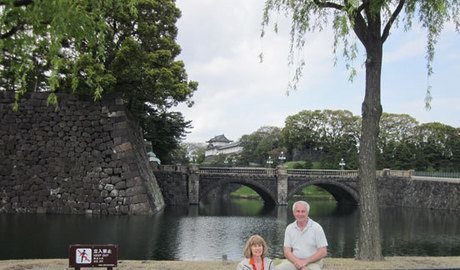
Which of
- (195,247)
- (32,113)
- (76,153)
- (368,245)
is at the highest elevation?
(32,113)

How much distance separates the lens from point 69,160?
84.4 feet

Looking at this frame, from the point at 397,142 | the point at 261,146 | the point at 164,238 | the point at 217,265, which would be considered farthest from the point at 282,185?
the point at 261,146

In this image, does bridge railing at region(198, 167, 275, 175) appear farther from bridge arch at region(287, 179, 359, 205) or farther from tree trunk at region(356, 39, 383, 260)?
tree trunk at region(356, 39, 383, 260)

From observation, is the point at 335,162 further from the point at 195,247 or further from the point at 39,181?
the point at 195,247

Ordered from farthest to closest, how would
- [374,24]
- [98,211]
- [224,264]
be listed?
1. [98,211]
2. [374,24]
3. [224,264]

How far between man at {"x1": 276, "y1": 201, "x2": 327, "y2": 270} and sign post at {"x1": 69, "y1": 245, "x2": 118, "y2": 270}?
3.10m

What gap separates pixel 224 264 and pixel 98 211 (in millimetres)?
16587

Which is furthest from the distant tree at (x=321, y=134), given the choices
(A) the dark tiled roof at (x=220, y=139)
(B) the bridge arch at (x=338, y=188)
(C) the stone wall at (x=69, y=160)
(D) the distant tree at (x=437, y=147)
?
(C) the stone wall at (x=69, y=160)

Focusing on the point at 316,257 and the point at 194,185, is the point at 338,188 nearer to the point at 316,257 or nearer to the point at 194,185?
the point at 194,185

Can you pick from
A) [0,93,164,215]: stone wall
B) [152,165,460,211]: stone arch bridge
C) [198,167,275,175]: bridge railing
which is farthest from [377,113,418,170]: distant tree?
[0,93,164,215]: stone wall

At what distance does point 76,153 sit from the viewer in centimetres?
2578

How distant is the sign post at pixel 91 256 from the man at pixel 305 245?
10.2ft

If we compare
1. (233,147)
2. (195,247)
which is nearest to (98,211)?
(195,247)

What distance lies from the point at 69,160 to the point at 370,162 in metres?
18.8
